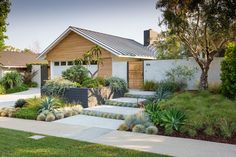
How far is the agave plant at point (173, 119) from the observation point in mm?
8422

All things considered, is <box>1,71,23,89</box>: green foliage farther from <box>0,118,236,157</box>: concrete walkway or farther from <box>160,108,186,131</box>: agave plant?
<box>160,108,186,131</box>: agave plant

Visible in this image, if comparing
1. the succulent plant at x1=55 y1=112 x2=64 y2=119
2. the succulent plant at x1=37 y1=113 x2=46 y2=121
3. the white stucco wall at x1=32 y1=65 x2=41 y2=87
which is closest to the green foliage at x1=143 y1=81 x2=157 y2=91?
the succulent plant at x1=55 y1=112 x2=64 y2=119

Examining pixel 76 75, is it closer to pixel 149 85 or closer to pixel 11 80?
pixel 149 85

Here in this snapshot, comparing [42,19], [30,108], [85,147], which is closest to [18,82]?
[42,19]

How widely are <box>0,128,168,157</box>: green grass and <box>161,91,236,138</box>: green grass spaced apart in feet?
8.24

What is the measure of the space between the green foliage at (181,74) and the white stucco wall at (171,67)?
0.26 m

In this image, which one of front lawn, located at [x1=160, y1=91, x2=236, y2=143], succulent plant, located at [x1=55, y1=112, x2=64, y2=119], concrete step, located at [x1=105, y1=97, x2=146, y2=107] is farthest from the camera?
concrete step, located at [x1=105, y1=97, x2=146, y2=107]

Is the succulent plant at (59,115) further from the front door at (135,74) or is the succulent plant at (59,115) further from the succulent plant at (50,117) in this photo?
the front door at (135,74)

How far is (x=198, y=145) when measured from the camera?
710 cm

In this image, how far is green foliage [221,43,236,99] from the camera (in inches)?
487

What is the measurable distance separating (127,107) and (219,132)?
5.42 metres

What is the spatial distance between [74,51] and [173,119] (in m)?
16.0

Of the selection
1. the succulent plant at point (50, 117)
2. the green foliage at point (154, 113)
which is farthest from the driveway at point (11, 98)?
→ the green foliage at point (154, 113)

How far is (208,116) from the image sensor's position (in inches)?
341
